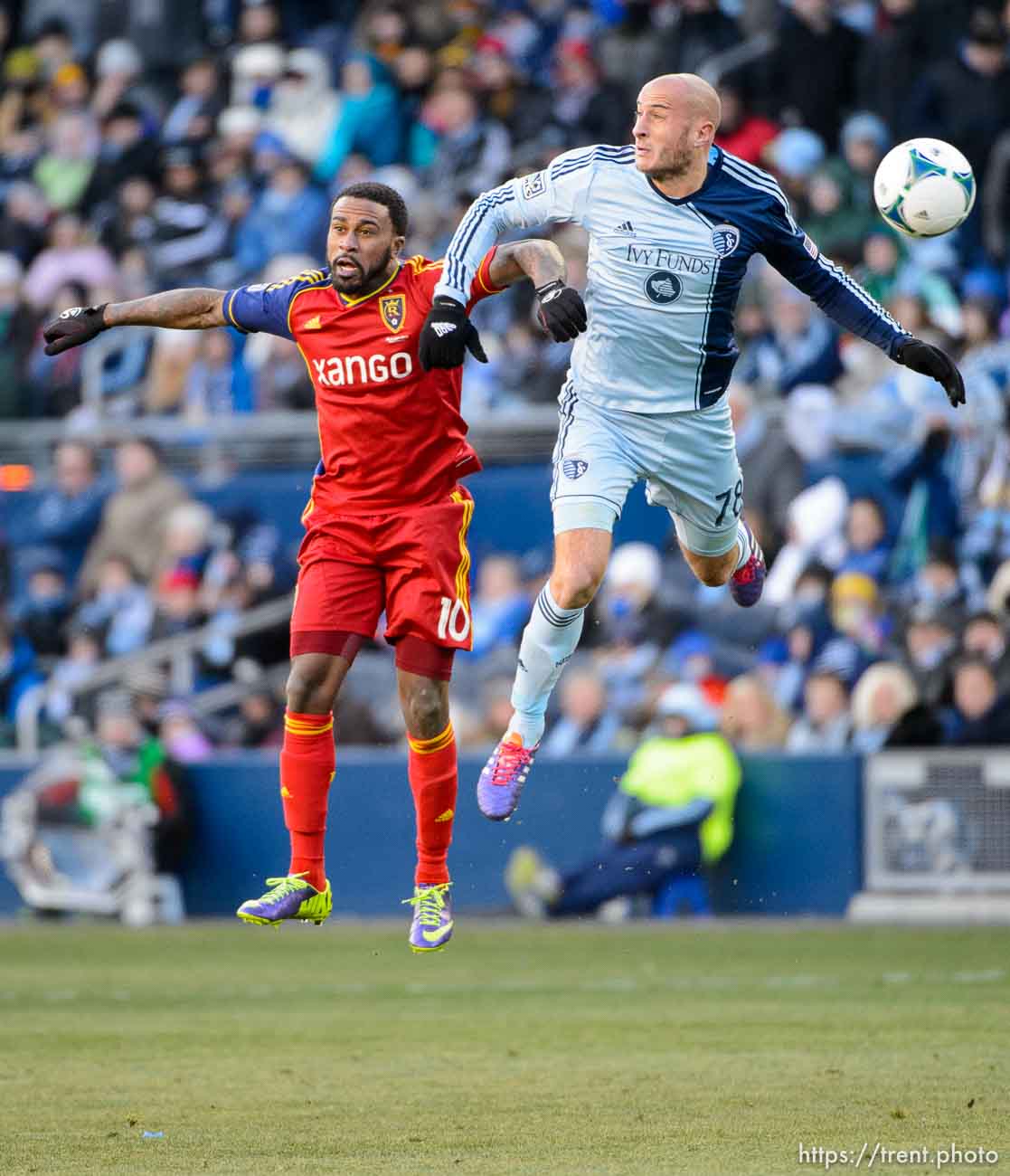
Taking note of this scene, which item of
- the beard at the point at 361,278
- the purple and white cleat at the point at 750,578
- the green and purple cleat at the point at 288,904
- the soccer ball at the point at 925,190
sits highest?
the soccer ball at the point at 925,190

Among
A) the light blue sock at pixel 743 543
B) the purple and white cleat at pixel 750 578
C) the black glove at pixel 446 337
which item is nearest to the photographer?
the black glove at pixel 446 337

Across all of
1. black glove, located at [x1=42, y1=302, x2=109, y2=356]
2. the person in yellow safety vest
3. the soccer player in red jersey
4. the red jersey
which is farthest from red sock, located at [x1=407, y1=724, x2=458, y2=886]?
the person in yellow safety vest

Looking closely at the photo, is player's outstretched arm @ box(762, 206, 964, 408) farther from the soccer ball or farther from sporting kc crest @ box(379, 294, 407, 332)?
sporting kc crest @ box(379, 294, 407, 332)

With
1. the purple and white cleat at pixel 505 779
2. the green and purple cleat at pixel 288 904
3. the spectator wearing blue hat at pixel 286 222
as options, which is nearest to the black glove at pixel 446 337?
the purple and white cleat at pixel 505 779

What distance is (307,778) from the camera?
949 centimetres

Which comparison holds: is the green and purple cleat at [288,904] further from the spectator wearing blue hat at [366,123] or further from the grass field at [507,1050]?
the spectator wearing blue hat at [366,123]

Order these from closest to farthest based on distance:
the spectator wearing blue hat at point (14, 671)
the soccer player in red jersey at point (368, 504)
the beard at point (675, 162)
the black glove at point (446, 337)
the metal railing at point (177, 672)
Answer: the black glove at point (446, 337)
the beard at point (675, 162)
the soccer player in red jersey at point (368, 504)
the metal railing at point (177, 672)
the spectator wearing blue hat at point (14, 671)

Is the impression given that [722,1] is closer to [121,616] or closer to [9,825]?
[121,616]

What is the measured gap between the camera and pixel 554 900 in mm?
16203

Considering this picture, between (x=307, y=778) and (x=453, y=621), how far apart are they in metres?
0.84

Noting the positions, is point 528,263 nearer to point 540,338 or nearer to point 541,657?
point 541,657

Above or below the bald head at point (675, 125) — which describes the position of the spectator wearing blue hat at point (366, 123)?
above

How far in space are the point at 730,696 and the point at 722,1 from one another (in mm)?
6686

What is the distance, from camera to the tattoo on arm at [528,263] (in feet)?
29.0
